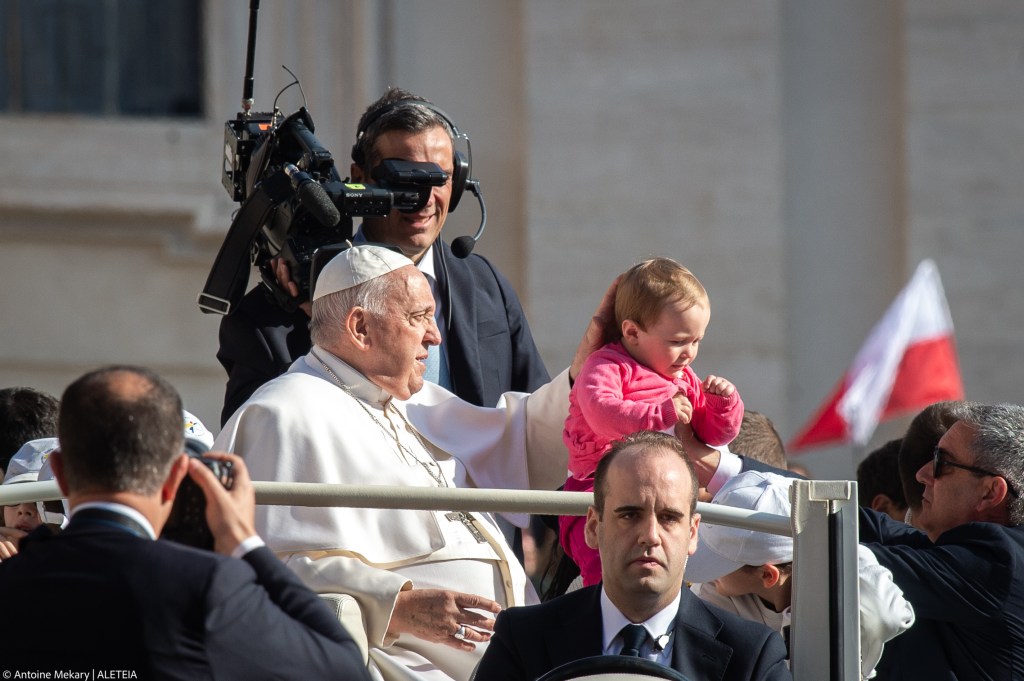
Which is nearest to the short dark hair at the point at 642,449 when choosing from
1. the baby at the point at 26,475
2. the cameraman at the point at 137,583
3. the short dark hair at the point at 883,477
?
the cameraman at the point at 137,583

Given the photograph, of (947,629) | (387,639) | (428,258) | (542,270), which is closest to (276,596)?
(387,639)

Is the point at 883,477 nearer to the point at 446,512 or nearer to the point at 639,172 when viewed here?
the point at 446,512

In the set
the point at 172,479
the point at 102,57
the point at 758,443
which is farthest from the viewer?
the point at 102,57

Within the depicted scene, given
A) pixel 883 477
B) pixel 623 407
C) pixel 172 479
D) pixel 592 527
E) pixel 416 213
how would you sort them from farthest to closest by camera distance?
1. pixel 883 477
2. pixel 416 213
3. pixel 623 407
4. pixel 592 527
5. pixel 172 479

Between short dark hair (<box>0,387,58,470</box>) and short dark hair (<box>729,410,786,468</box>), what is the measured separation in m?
1.99

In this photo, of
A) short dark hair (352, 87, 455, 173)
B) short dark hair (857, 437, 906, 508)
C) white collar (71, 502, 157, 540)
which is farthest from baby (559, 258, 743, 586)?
white collar (71, 502, 157, 540)

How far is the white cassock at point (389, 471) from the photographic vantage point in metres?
4.36

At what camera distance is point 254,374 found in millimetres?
5180

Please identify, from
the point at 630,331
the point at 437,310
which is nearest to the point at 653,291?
the point at 630,331

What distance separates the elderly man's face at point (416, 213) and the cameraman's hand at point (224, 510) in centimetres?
197

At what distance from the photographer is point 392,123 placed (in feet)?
17.5

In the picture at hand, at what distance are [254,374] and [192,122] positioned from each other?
5696 mm

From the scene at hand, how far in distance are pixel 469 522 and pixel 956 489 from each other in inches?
48.8

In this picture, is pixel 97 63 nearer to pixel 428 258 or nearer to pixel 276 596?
pixel 428 258
